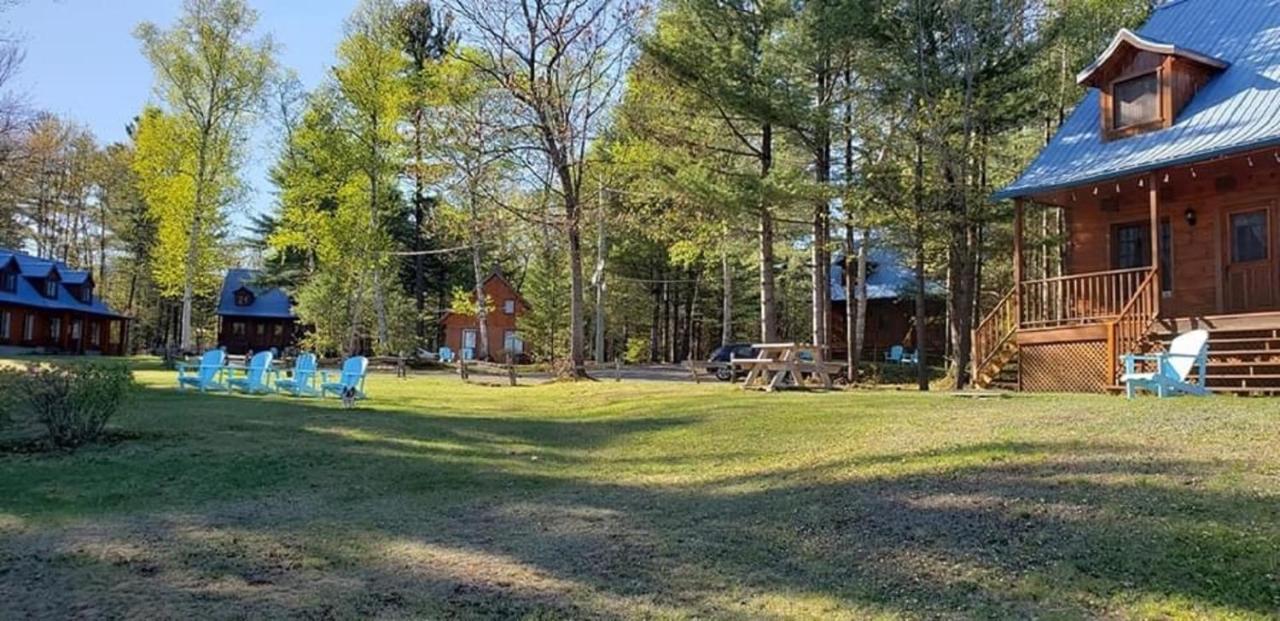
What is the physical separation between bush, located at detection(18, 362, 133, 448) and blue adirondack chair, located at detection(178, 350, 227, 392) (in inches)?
339

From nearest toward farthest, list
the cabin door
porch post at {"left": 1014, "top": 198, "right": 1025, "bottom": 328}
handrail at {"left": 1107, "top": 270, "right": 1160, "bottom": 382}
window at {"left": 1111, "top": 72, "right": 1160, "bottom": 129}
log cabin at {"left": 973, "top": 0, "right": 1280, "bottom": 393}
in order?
log cabin at {"left": 973, "top": 0, "right": 1280, "bottom": 393} → handrail at {"left": 1107, "top": 270, "right": 1160, "bottom": 382} → the cabin door → window at {"left": 1111, "top": 72, "right": 1160, "bottom": 129} → porch post at {"left": 1014, "top": 198, "right": 1025, "bottom": 328}

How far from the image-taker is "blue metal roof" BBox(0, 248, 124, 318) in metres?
40.7

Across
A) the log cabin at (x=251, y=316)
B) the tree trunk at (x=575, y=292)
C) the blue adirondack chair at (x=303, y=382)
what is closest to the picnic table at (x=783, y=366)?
the tree trunk at (x=575, y=292)

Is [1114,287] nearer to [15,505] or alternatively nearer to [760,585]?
[760,585]

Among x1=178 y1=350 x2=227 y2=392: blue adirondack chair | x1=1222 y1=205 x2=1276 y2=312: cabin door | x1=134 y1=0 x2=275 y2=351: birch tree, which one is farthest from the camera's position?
x1=134 y1=0 x2=275 y2=351: birch tree

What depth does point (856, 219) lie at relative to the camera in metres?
20.3

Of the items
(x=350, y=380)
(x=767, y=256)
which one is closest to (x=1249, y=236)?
(x=767, y=256)

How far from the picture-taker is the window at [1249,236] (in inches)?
561

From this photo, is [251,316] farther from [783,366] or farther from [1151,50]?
[1151,50]

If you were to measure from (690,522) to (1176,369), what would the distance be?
8.89 metres

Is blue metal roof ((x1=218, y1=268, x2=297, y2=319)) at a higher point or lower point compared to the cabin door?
higher

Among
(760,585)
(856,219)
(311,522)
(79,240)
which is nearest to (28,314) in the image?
(79,240)

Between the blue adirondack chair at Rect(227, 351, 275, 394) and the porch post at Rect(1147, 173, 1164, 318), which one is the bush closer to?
the blue adirondack chair at Rect(227, 351, 275, 394)

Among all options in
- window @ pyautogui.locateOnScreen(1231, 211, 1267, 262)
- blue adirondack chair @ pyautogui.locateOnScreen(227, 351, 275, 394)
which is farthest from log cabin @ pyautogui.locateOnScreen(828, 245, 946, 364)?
blue adirondack chair @ pyautogui.locateOnScreen(227, 351, 275, 394)
